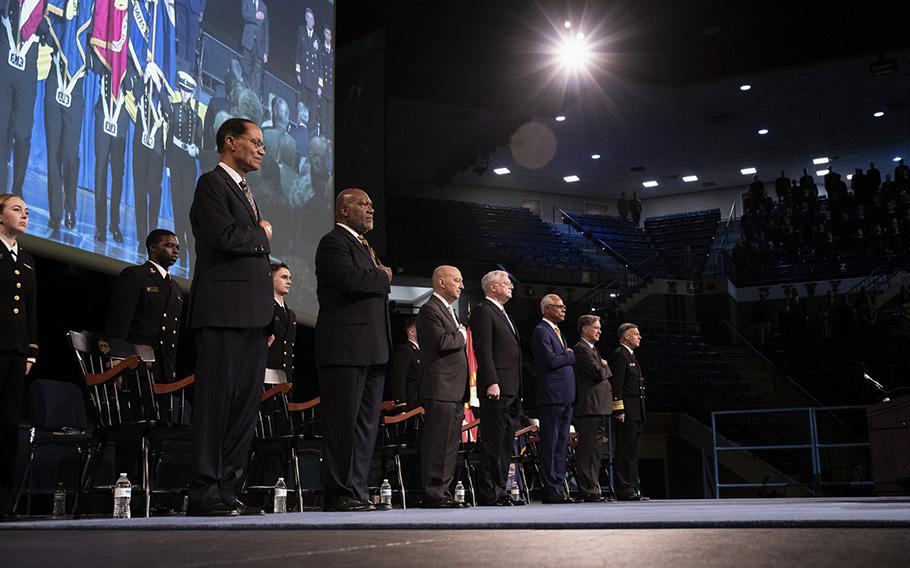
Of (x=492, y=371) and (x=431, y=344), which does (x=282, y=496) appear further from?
(x=492, y=371)

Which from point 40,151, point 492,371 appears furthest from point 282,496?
point 40,151

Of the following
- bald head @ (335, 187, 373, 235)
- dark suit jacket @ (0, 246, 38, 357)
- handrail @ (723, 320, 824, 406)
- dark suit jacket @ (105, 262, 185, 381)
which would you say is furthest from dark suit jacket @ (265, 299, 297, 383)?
handrail @ (723, 320, 824, 406)

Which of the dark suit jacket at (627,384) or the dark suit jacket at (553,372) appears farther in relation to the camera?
the dark suit jacket at (627,384)

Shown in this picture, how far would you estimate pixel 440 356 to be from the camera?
450 centimetres

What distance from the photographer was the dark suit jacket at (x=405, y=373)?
659 centimetres

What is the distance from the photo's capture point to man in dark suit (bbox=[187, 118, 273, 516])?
304 cm

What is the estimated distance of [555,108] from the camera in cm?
1462

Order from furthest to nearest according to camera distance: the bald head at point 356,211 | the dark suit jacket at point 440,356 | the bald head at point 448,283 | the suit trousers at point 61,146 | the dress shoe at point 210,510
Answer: the bald head at point 448,283 → the dark suit jacket at point 440,356 → the suit trousers at point 61,146 → the bald head at point 356,211 → the dress shoe at point 210,510

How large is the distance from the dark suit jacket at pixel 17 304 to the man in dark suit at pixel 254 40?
2.77 m

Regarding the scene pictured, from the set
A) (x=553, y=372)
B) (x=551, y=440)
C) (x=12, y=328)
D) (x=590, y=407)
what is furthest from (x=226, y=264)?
(x=590, y=407)

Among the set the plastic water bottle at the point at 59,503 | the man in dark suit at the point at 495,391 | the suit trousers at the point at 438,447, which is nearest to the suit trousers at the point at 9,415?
the plastic water bottle at the point at 59,503

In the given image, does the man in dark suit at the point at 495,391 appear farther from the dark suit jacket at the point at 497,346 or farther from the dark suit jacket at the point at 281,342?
the dark suit jacket at the point at 281,342

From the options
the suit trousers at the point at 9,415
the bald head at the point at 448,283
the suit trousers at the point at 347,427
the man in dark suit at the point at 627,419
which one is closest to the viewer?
the suit trousers at the point at 9,415

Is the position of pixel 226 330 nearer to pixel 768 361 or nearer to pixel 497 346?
pixel 497 346
